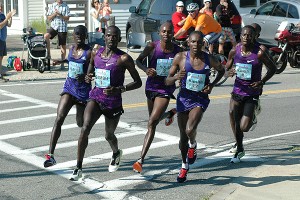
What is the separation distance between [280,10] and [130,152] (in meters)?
13.7

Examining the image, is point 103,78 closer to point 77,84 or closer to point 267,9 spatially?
point 77,84

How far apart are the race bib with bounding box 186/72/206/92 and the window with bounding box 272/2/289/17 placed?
1460 cm

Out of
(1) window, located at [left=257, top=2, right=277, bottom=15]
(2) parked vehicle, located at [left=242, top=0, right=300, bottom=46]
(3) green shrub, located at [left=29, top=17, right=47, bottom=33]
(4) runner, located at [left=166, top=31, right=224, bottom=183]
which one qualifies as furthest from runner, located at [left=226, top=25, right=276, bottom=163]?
(3) green shrub, located at [left=29, top=17, right=47, bottom=33]

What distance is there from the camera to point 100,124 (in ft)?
43.3

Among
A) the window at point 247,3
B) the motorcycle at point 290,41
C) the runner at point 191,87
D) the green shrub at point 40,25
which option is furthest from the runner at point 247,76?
the window at point 247,3

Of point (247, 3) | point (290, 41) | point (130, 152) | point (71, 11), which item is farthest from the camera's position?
point (247, 3)

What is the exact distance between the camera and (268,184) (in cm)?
902

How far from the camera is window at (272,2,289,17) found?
23172mm

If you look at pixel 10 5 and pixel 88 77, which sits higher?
pixel 88 77

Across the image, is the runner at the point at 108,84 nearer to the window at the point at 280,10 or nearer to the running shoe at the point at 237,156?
the running shoe at the point at 237,156

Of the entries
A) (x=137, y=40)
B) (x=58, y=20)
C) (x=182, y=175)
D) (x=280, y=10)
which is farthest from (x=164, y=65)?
(x=280, y=10)

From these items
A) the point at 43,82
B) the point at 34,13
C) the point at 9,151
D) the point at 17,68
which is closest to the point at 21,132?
the point at 9,151

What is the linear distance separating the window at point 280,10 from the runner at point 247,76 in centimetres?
1345

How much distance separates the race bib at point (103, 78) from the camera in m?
9.05
